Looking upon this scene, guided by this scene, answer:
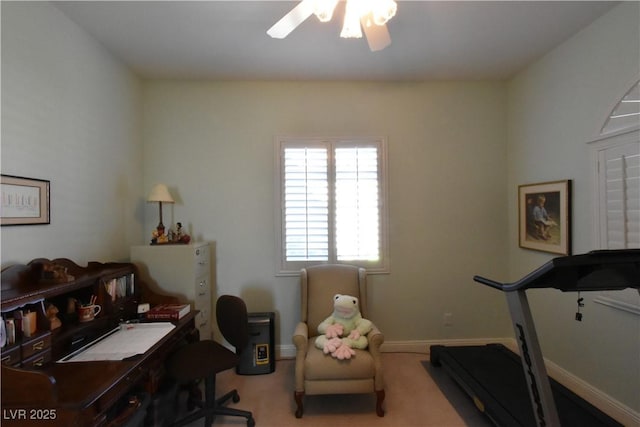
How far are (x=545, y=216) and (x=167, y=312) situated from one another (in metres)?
3.40

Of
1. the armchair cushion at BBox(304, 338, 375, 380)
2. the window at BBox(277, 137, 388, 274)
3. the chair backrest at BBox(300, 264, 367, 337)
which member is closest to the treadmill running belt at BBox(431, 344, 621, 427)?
the armchair cushion at BBox(304, 338, 375, 380)

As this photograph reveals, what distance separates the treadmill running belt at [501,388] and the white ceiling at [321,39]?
110 inches

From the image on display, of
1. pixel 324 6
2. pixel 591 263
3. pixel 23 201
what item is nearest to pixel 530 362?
pixel 591 263

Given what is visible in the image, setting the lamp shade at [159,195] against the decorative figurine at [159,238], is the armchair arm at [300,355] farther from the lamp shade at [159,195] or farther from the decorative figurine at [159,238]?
the lamp shade at [159,195]

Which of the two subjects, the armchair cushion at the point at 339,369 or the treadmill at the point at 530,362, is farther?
the armchair cushion at the point at 339,369

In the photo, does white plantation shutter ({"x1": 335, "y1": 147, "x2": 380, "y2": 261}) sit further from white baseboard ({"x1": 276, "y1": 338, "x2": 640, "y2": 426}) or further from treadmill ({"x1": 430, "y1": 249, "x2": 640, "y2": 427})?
treadmill ({"x1": 430, "y1": 249, "x2": 640, "y2": 427})

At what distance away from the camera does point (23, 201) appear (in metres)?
1.70

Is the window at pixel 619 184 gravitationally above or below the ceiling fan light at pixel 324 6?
below

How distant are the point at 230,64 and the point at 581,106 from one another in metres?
3.07

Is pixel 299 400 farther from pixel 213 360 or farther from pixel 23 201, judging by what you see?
pixel 23 201

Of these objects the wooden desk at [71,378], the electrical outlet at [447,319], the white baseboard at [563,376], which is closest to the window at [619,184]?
the white baseboard at [563,376]

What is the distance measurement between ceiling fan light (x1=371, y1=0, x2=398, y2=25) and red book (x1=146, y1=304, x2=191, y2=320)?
2382mm

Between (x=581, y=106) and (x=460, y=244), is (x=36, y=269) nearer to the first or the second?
(x=460, y=244)

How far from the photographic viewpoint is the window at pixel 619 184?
193 cm
